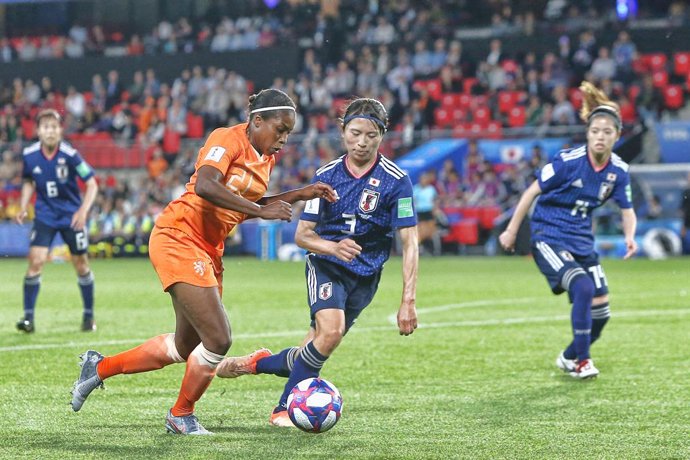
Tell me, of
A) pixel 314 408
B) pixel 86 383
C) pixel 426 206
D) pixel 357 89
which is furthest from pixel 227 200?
pixel 357 89

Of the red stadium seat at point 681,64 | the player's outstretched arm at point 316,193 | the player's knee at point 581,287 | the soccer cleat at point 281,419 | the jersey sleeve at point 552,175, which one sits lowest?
the soccer cleat at point 281,419

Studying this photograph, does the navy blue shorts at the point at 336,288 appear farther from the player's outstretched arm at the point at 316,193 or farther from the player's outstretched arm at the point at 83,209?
the player's outstretched arm at the point at 83,209

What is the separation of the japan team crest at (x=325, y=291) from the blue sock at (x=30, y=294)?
6012 millimetres

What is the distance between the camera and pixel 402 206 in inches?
275

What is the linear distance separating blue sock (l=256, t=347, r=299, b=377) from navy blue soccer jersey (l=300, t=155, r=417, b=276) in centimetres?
63

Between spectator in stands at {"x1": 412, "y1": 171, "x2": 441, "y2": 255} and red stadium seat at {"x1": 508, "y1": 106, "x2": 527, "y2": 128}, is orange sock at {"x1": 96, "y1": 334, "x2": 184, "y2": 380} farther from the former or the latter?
red stadium seat at {"x1": 508, "y1": 106, "x2": 527, "y2": 128}

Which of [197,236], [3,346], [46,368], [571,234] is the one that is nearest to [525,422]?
[197,236]

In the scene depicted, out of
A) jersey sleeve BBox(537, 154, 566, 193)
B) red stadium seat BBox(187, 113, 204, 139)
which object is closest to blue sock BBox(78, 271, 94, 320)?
jersey sleeve BBox(537, 154, 566, 193)

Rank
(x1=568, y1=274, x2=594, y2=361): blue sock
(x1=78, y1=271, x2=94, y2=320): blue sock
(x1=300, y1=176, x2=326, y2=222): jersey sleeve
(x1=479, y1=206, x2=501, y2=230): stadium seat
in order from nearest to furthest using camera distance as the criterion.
→ (x1=300, y1=176, x2=326, y2=222): jersey sleeve → (x1=568, y1=274, x2=594, y2=361): blue sock → (x1=78, y1=271, x2=94, y2=320): blue sock → (x1=479, y1=206, x2=501, y2=230): stadium seat

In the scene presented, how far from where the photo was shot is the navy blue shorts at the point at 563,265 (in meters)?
9.20

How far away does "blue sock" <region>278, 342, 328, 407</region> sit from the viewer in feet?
22.5

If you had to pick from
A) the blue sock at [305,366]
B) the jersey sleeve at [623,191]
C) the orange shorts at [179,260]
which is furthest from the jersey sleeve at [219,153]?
the jersey sleeve at [623,191]

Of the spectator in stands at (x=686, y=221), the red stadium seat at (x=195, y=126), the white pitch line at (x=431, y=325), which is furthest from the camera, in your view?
the red stadium seat at (x=195, y=126)

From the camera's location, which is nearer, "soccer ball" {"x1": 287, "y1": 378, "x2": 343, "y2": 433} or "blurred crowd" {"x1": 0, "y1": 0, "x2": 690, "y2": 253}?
"soccer ball" {"x1": 287, "y1": 378, "x2": 343, "y2": 433}
